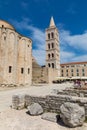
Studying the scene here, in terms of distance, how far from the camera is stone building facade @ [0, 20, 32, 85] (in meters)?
29.8

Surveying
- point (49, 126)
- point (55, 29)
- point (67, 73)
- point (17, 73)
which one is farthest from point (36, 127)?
point (67, 73)

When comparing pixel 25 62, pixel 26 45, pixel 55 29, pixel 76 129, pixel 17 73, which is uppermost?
pixel 55 29

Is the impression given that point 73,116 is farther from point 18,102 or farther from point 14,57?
point 14,57

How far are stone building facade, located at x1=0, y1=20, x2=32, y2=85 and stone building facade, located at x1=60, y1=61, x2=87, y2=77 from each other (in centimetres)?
5356

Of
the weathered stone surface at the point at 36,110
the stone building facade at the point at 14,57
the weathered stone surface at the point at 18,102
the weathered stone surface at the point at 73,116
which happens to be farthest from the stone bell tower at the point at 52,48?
the weathered stone surface at the point at 73,116

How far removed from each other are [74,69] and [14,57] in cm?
5923

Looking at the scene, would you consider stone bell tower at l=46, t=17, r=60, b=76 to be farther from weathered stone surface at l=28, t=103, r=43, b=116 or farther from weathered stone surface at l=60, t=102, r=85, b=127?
weathered stone surface at l=60, t=102, r=85, b=127

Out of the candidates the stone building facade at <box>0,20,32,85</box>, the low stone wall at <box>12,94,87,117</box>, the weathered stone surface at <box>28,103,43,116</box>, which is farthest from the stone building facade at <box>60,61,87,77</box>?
the weathered stone surface at <box>28,103,43,116</box>

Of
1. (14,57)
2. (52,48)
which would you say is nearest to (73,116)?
(14,57)

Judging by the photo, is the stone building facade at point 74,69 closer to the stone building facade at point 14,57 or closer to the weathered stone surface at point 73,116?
the stone building facade at point 14,57

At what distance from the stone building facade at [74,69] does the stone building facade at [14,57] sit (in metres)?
53.6

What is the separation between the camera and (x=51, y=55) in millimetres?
64062

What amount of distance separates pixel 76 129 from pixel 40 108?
8.29 ft

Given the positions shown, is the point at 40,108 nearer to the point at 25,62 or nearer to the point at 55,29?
the point at 25,62
